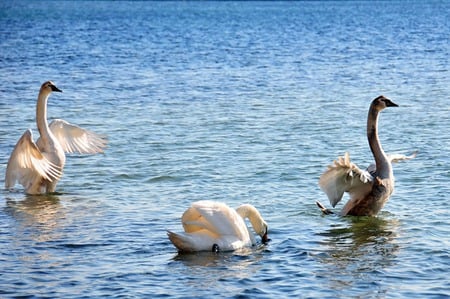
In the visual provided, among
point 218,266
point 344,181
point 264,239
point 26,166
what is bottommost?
point 218,266

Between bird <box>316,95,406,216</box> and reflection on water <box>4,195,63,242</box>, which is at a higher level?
bird <box>316,95,406,216</box>

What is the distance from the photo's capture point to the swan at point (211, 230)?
10453mm

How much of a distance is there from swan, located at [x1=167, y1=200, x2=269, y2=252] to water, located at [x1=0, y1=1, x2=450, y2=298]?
134 millimetres

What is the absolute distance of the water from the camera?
9812mm

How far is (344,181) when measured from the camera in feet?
39.8

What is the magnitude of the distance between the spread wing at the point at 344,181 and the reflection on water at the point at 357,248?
318 millimetres

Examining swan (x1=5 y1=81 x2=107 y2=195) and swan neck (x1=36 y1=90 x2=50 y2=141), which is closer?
swan (x1=5 y1=81 x2=107 y2=195)

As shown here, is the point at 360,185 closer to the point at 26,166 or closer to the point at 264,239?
the point at 264,239

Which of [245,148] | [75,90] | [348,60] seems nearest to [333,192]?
[245,148]

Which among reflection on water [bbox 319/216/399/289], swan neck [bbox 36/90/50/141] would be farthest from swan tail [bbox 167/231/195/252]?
swan neck [bbox 36/90/50/141]

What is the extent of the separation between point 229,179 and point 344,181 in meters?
2.63

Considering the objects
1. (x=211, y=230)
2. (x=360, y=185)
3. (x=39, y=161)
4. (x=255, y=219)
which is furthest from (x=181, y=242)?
(x=39, y=161)

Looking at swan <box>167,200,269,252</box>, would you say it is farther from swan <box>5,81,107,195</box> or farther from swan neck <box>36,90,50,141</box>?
swan neck <box>36,90,50,141</box>

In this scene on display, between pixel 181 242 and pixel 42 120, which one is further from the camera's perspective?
pixel 42 120
